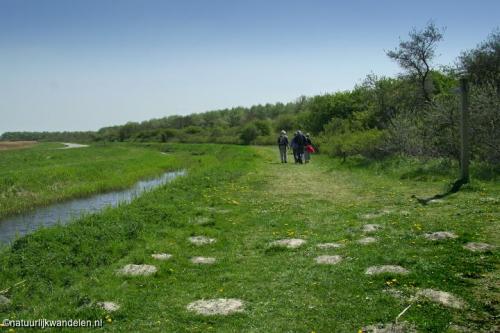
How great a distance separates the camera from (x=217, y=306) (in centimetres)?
680

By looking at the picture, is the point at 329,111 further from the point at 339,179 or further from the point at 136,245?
the point at 136,245

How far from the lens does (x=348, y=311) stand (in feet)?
20.6

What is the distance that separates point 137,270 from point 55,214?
12.7m

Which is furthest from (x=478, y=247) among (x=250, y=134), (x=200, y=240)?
(x=250, y=134)

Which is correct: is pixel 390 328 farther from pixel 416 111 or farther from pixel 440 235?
pixel 416 111

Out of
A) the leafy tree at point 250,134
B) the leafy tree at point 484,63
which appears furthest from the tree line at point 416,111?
the leafy tree at point 250,134

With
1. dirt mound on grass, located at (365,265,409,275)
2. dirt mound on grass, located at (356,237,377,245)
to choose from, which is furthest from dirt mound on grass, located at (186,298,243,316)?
dirt mound on grass, located at (356,237,377,245)

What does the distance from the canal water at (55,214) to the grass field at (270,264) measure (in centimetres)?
387

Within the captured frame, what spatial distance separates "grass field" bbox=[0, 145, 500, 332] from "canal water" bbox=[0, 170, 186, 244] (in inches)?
152

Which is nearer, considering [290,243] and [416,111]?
[290,243]

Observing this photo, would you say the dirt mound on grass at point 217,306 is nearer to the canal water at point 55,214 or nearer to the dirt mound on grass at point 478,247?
the dirt mound on grass at point 478,247

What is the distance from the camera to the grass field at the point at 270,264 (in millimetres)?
6258

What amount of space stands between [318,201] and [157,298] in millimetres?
8338

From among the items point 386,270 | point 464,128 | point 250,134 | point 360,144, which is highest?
point 464,128
